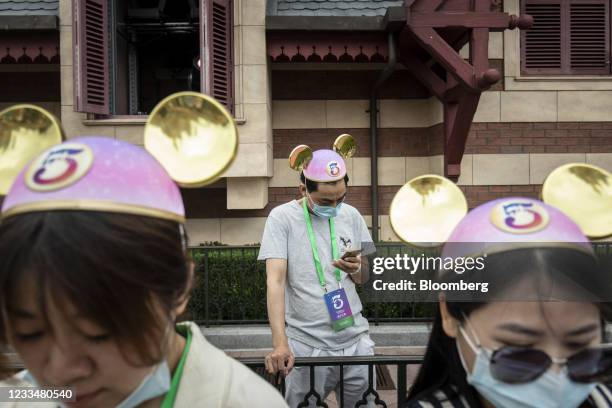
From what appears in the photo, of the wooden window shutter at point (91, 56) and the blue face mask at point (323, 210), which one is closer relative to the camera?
the blue face mask at point (323, 210)

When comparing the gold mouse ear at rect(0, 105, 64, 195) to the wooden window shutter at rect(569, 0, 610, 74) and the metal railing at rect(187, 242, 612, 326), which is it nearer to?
the metal railing at rect(187, 242, 612, 326)

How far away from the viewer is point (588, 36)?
8.03 meters

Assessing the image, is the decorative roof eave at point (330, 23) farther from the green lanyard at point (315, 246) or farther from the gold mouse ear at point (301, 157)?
the green lanyard at point (315, 246)

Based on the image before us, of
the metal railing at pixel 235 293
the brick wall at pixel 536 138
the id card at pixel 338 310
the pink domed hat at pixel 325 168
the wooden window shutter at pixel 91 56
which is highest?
the wooden window shutter at pixel 91 56

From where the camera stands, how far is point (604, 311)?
1187 millimetres

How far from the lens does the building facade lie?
693cm

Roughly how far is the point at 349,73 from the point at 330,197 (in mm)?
5539

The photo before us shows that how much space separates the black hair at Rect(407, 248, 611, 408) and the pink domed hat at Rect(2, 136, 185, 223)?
27.5 inches

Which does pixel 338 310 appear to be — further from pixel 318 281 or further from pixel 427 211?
pixel 427 211

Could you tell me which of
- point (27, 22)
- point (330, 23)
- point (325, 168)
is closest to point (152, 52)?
point (27, 22)

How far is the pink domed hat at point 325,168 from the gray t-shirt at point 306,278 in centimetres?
23

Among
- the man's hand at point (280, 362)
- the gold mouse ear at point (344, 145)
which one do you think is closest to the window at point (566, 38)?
the gold mouse ear at point (344, 145)

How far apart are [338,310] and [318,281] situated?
203mm

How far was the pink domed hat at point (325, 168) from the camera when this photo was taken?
300cm
